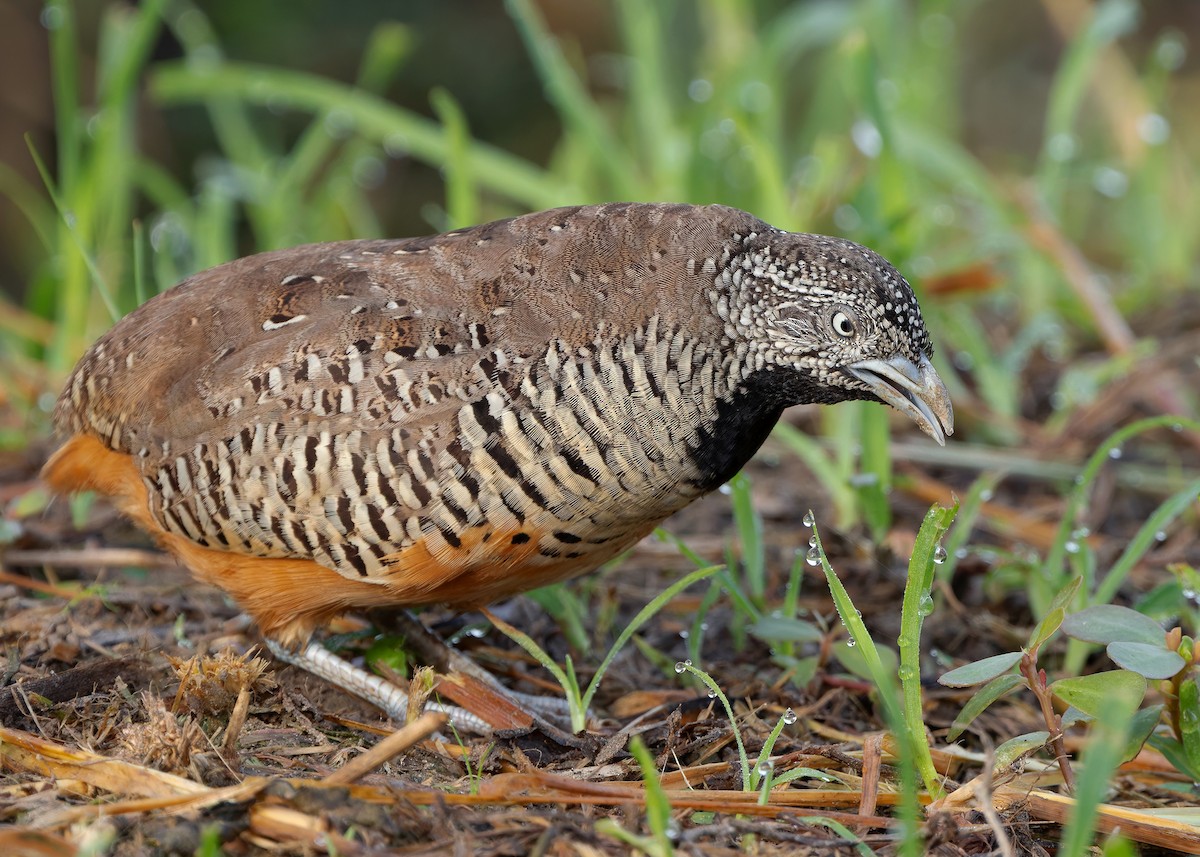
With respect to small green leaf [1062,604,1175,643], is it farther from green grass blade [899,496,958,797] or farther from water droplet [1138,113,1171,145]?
water droplet [1138,113,1171,145]

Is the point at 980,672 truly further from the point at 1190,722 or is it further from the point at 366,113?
the point at 366,113

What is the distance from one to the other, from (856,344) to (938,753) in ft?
3.58

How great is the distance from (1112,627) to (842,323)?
1021 mm

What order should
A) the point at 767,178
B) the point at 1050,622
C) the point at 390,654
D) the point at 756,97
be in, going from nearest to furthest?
the point at 1050,622
the point at 390,654
the point at 767,178
the point at 756,97

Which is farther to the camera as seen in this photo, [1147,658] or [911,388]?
[911,388]

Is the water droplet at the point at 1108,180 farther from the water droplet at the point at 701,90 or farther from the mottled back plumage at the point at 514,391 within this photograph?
the mottled back plumage at the point at 514,391

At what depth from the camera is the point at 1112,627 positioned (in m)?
3.23

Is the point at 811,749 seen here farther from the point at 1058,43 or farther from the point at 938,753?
the point at 1058,43

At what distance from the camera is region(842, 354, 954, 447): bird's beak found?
3.48 m

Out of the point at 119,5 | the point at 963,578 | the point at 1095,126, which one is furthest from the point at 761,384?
the point at 119,5

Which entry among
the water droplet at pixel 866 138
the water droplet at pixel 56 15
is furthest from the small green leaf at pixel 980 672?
the water droplet at pixel 56 15

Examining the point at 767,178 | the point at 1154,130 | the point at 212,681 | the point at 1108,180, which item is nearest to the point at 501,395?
the point at 212,681

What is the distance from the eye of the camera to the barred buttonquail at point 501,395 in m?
3.47

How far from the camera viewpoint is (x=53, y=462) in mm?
4293
